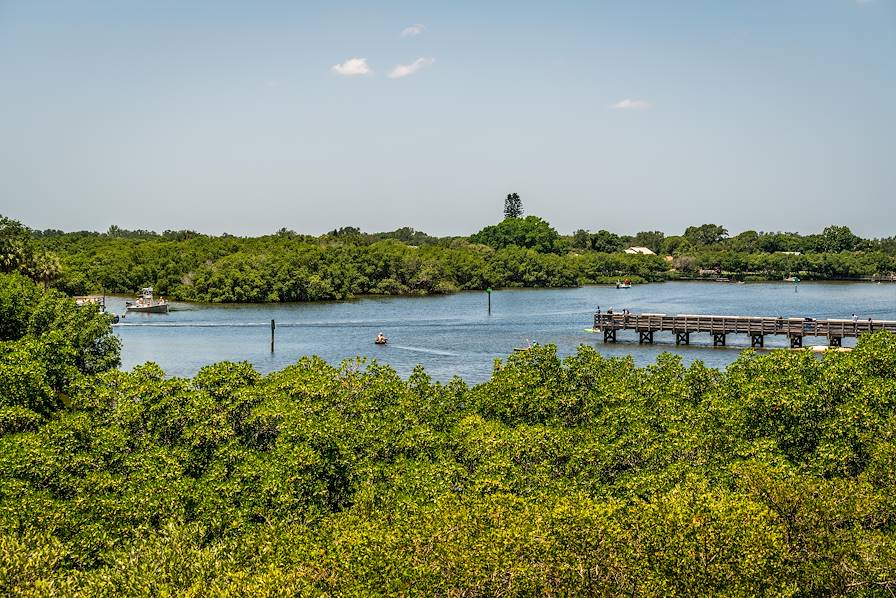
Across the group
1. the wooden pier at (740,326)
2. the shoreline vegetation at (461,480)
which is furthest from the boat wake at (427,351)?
the shoreline vegetation at (461,480)

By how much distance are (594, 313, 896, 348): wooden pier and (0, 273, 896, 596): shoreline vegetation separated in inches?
1570

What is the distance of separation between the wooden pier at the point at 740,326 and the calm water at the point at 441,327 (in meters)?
1.48

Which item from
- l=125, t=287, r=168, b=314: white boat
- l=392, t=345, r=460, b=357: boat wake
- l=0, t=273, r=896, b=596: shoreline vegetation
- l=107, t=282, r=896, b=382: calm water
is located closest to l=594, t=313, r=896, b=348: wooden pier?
l=107, t=282, r=896, b=382: calm water

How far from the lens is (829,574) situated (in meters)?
17.3

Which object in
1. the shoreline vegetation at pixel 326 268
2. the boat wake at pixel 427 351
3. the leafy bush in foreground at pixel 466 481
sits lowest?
the boat wake at pixel 427 351

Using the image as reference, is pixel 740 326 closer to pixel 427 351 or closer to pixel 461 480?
pixel 427 351

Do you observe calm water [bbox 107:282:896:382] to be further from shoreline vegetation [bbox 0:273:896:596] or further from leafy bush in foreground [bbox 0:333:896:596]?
shoreline vegetation [bbox 0:273:896:596]

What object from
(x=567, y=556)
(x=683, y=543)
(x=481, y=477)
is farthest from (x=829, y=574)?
(x=481, y=477)

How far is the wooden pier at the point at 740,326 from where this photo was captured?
2731 inches

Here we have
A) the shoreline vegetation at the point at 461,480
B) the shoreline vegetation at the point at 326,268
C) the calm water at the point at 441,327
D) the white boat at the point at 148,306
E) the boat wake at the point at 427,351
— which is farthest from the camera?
the shoreline vegetation at the point at 326,268

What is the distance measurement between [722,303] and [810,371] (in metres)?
101

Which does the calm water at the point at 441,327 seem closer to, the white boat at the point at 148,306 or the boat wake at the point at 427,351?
the boat wake at the point at 427,351

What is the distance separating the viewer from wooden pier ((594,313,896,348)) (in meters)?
69.4

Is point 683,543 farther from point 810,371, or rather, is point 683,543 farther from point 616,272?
point 616,272
